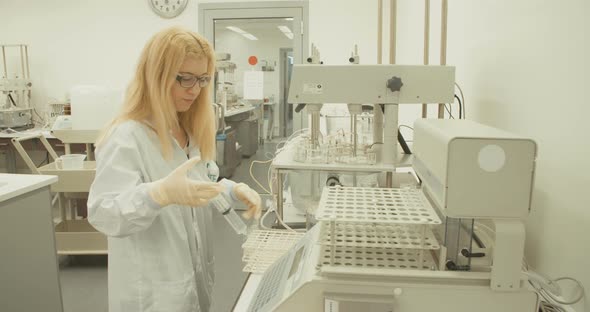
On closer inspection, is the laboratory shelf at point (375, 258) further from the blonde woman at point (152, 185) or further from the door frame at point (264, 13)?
the door frame at point (264, 13)

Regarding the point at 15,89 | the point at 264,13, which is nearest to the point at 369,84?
the point at 264,13

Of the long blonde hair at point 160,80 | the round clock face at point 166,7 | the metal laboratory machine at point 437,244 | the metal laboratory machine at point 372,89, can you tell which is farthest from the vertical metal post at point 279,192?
the round clock face at point 166,7

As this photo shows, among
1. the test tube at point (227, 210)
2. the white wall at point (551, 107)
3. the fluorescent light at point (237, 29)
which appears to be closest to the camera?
the white wall at point (551, 107)

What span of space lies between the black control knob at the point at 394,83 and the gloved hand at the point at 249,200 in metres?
0.60

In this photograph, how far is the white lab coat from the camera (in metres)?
1.08

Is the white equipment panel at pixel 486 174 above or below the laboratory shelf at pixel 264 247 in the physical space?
above

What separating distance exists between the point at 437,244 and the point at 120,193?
2.46 ft

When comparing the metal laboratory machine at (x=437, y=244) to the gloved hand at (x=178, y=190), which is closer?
the metal laboratory machine at (x=437, y=244)

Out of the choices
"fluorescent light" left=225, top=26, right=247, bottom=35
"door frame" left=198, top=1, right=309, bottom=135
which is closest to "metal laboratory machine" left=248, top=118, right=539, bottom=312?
"door frame" left=198, top=1, right=309, bottom=135

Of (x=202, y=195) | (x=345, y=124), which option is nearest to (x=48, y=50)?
(x=345, y=124)

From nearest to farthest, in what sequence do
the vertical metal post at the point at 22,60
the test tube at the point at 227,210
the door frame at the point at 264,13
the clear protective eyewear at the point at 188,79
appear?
the clear protective eyewear at the point at 188,79
the test tube at the point at 227,210
the door frame at the point at 264,13
the vertical metal post at the point at 22,60

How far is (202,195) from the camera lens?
3.42 ft

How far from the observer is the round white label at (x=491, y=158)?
2.27ft

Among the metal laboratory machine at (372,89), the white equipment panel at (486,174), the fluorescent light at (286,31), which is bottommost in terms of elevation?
the white equipment panel at (486,174)
